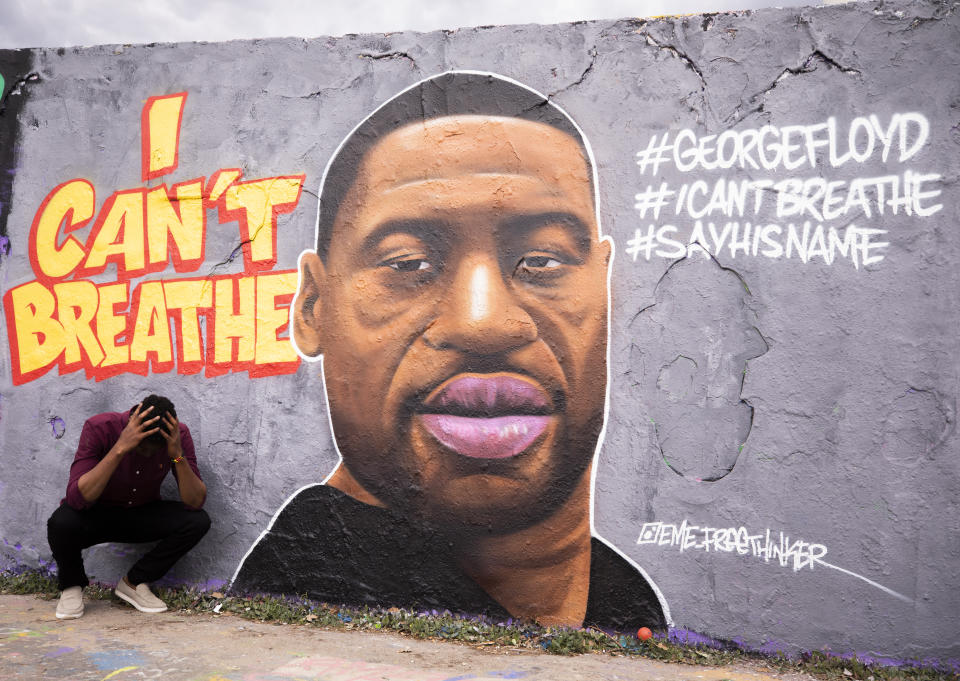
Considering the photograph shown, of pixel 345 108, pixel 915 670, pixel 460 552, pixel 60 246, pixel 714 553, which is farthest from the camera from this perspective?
pixel 60 246

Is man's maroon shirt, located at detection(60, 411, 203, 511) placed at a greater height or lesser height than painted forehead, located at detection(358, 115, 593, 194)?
lesser

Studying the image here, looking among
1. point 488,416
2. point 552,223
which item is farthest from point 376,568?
point 552,223

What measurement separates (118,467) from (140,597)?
2.33ft

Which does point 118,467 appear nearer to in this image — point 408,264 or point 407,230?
point 408,264

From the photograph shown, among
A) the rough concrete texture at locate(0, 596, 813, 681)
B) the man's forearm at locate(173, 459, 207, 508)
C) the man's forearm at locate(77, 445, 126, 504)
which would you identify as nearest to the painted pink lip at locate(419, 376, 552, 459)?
the rough concrete texture at locate(0, 596, 813, 681)

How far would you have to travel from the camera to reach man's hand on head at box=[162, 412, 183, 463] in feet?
11.8

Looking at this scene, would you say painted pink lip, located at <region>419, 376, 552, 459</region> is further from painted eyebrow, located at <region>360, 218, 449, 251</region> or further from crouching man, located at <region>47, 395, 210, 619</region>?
crouching man, located at <region>47, 395, 210, 619</region>

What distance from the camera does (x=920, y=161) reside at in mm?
3291

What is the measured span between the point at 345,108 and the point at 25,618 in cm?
312

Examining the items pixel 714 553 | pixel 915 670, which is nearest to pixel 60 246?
pixel 714 553

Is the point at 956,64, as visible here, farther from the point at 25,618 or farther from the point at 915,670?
the point at 25,618

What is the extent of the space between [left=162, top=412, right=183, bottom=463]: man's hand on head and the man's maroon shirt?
0.09 metres

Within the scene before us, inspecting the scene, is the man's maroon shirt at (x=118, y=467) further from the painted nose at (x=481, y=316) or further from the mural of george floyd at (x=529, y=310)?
the painted nose at (x=481, y=316)

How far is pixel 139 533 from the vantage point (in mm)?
3688
